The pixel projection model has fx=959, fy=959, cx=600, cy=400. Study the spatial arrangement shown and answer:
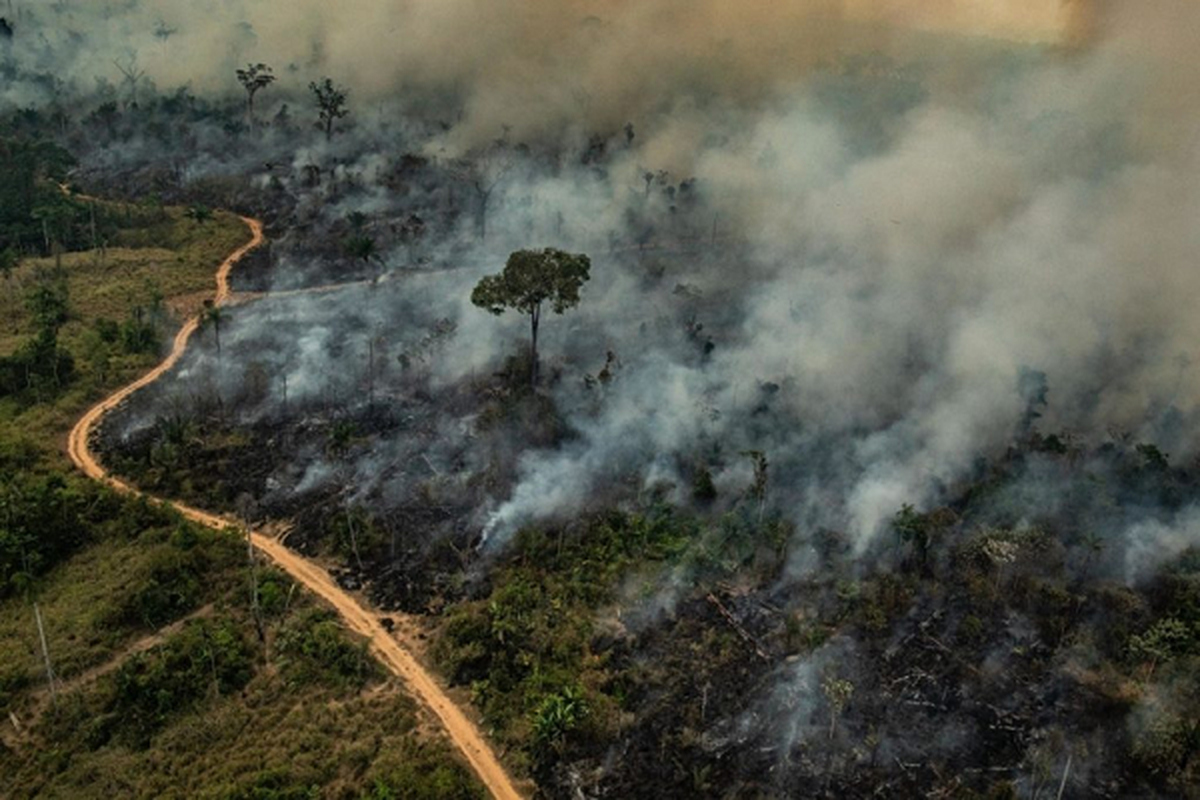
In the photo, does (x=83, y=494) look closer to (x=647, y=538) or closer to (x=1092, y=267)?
(x=647, y=538)

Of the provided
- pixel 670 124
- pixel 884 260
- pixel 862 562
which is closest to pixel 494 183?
pixel 670 124

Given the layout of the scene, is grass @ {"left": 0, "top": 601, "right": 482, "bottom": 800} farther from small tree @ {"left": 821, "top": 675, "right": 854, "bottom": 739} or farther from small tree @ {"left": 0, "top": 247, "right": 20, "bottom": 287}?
small tree @ {"left": 0, "top": 247, "right": 20, "bottom": 287}

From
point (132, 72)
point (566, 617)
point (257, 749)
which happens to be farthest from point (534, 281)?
point (132, 72)

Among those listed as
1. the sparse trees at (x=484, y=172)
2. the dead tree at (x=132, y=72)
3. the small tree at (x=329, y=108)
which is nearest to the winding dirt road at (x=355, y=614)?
the sparse trees at (x=484, y=172)

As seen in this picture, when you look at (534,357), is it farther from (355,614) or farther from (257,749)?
(257,749)

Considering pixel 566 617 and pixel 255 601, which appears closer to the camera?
pixel 255 601

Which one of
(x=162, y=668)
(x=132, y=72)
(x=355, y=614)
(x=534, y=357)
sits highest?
(x=132, y=72)

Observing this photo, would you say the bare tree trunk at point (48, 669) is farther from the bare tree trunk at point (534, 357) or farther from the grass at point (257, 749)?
the bare tree trunk at point (534, 357)

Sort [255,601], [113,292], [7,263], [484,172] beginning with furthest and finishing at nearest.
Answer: [484,172] → [113,292] → [7,263] → [255,601]

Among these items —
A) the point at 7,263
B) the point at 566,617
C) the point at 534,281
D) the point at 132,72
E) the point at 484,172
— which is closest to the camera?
the point at 566,617
